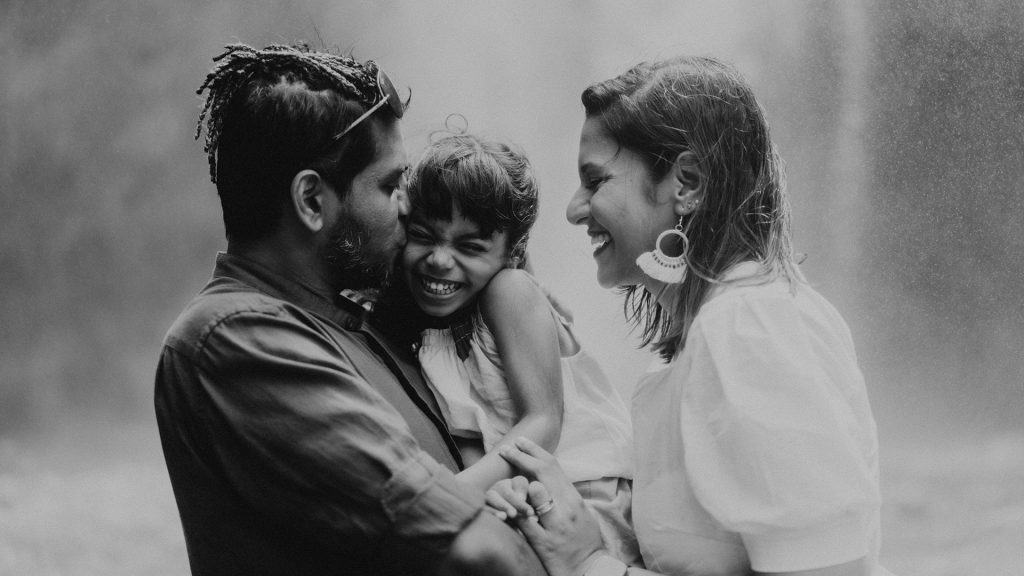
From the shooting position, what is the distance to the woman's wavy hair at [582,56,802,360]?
1531 millimetres

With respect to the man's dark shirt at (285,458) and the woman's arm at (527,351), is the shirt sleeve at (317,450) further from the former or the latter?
the woman's arm at (527,351)

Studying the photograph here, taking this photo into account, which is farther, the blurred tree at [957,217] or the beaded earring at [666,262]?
the blurred tree at [957,217]

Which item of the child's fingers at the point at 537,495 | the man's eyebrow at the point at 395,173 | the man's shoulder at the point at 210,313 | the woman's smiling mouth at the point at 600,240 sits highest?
the man's eyebrow at the point at 395,173

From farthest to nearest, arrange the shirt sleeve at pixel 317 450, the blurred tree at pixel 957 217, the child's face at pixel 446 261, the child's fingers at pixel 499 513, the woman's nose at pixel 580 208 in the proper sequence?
the blurred tree at pixel 957 217 < the child's face at pixel 446 261 < the woman's nose at pixel 580 208 < the child's fingers at pixel 499 513 < the shirt sleeve at pixel 317 450

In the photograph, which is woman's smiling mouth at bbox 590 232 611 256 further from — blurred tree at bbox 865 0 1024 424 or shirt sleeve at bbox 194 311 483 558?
blurred tree at bbox 865 0 1024 424

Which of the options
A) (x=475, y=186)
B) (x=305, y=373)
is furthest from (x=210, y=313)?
(x=475, y=186)

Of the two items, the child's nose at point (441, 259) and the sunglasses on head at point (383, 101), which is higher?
the sunglasses on head at point (383, 101)

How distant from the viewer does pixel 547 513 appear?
1.53m

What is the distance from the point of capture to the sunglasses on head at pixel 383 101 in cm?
154

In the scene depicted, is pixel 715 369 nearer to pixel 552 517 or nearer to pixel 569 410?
pixel 552 517

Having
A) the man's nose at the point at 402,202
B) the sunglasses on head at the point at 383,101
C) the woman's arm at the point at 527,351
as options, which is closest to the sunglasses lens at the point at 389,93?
the sunglasses on head at the point at 383,101

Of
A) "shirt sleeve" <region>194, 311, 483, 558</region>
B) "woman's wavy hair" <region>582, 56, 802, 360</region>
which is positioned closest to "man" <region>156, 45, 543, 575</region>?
→ "shirt sleeve" <region>194, 311, 483, 558</region>

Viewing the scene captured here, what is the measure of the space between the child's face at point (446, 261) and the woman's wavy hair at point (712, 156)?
0.37 m

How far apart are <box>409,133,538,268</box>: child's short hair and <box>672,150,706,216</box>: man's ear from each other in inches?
16.1
